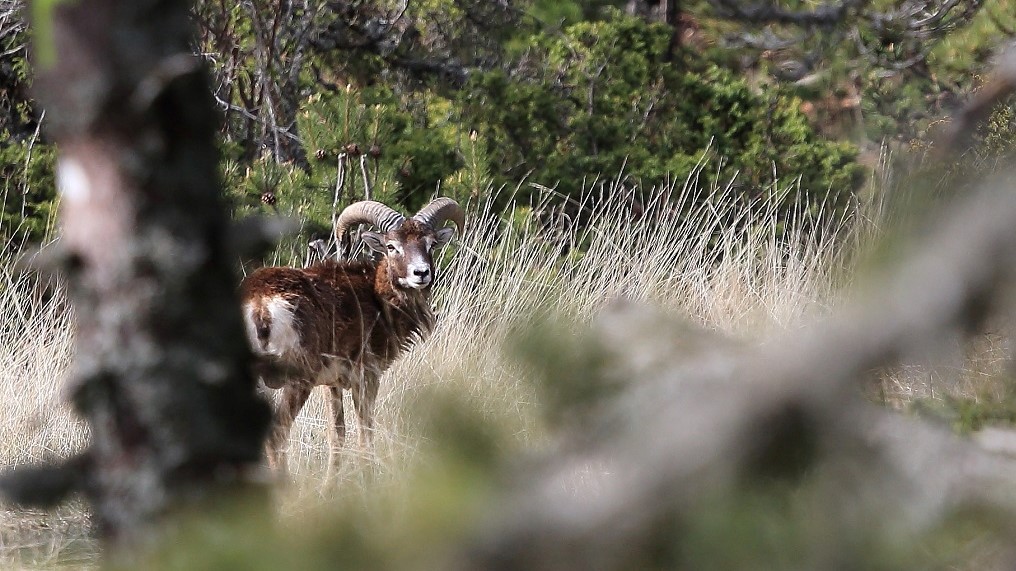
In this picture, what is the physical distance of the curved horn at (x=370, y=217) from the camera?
22.8 ft

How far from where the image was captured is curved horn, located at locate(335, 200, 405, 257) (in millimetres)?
6953

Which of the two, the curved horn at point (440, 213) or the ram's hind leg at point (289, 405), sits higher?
the curved horn at point (440, 213)

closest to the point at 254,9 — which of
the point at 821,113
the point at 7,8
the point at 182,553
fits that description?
the point at 7,8

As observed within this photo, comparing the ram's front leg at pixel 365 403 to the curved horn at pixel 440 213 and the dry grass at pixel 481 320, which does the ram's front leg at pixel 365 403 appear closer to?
the dry grass at pixel 481 320

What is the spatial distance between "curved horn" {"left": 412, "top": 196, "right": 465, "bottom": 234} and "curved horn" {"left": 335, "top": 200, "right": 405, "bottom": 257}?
0.47 ft

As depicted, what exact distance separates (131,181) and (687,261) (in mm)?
5985

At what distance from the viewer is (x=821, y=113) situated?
1255cm

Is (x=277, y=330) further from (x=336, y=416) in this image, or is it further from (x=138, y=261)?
(x=138, y=261)

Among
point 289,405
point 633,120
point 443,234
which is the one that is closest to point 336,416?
point 289,405

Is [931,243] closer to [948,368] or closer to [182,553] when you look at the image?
[948,368]

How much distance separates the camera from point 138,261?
64.8 inches

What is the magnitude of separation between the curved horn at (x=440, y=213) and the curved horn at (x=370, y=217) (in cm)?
14

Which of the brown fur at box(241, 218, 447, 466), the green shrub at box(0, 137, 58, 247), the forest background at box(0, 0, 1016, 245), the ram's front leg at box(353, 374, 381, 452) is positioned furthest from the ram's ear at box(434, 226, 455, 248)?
the green shrub at box(0, 137, 58, 247)

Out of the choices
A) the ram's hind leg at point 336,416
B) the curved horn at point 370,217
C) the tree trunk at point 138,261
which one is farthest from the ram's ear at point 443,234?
the tree trunk at point 138,261
